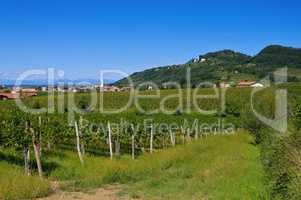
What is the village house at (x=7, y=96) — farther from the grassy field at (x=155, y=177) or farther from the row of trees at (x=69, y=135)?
the grassy field at (x=155, y=177)

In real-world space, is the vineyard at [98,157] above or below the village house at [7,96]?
below

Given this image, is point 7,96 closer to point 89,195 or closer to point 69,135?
point 69,135

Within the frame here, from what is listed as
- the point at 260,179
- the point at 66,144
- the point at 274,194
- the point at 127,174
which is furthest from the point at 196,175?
the point at 66,144

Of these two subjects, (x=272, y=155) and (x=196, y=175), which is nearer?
(x=272, y=155)

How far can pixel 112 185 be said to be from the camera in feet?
67.2

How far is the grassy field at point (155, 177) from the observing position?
52.6 ft

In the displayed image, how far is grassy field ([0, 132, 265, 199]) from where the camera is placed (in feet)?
52.6

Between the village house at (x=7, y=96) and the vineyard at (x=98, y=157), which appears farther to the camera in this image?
the village house at (x=7, y=96)

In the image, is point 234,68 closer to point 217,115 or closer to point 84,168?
point 217,115

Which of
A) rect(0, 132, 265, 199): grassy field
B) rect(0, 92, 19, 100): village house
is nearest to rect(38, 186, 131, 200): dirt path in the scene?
rect(0, 132, 265, 199): grassy field

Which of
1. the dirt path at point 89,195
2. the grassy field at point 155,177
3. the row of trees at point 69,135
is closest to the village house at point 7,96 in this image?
the row of trees at point 69,135

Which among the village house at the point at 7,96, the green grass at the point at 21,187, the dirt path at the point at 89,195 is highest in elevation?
the village house at the point at 7,96

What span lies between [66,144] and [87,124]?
3238 millimetres

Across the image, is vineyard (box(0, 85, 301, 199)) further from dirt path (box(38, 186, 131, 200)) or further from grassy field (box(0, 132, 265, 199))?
dirt path (box(38, 186, 131, 200))
